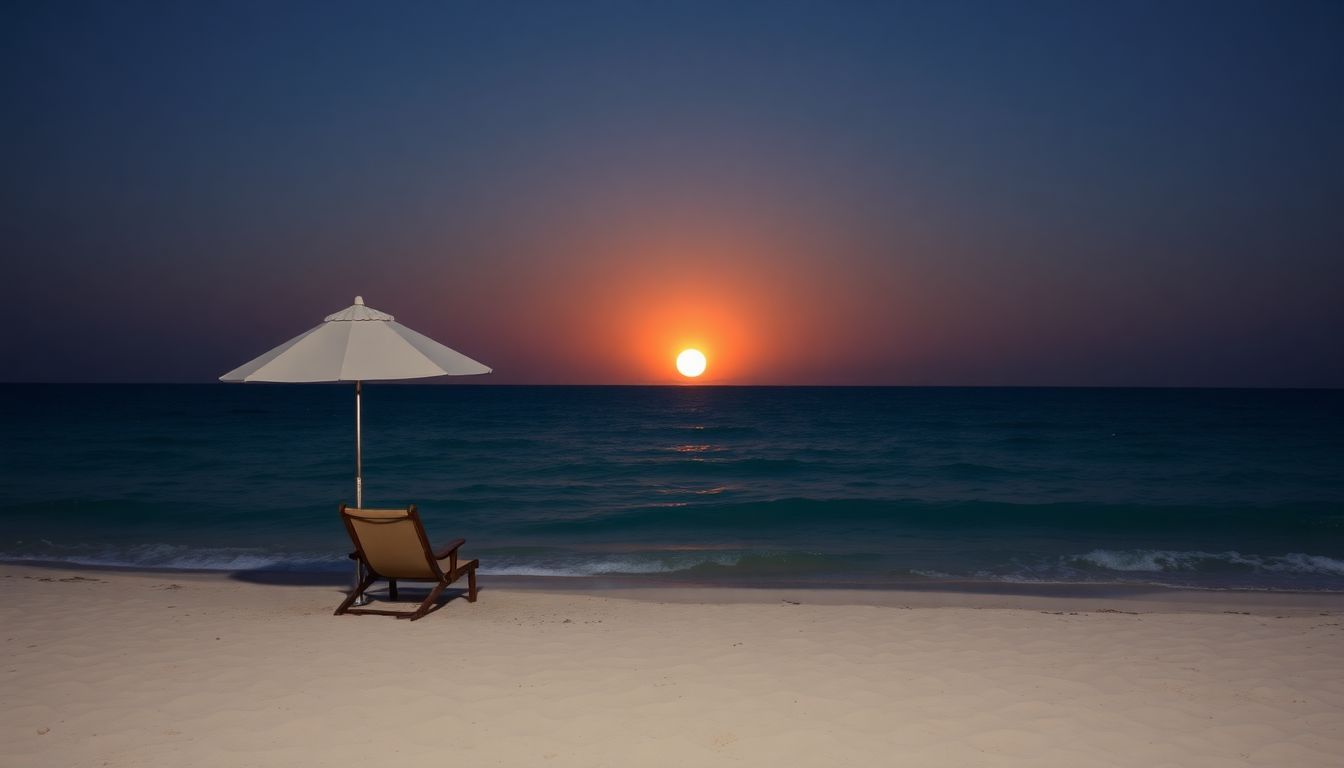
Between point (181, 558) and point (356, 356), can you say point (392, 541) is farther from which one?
point (181, 558)

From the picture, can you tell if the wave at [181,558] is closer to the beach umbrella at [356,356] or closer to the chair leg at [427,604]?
the chair leg at [427,604]

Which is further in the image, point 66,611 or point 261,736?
point 66,611

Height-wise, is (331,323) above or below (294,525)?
above

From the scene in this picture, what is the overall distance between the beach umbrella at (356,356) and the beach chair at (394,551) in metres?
0.50

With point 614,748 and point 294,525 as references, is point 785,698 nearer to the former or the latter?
point 614,748

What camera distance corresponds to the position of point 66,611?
6.91 metres

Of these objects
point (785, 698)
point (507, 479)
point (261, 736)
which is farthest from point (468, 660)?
point (507, 479)

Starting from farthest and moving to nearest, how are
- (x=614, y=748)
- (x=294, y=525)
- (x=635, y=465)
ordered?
(x=635, y=465) < (x=294, y=525) < (x=614, y=748)

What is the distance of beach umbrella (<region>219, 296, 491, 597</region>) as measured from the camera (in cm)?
634

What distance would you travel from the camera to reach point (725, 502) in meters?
18.0

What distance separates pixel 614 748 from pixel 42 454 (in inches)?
1222

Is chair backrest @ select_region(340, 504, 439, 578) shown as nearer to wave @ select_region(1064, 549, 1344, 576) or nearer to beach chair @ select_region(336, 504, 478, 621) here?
beach chair @ select_region(336, 504, 478, 621)

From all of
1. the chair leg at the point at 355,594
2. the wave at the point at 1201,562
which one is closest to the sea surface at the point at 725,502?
the wave at the point at 1201,562

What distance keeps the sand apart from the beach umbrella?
6.44 feet
